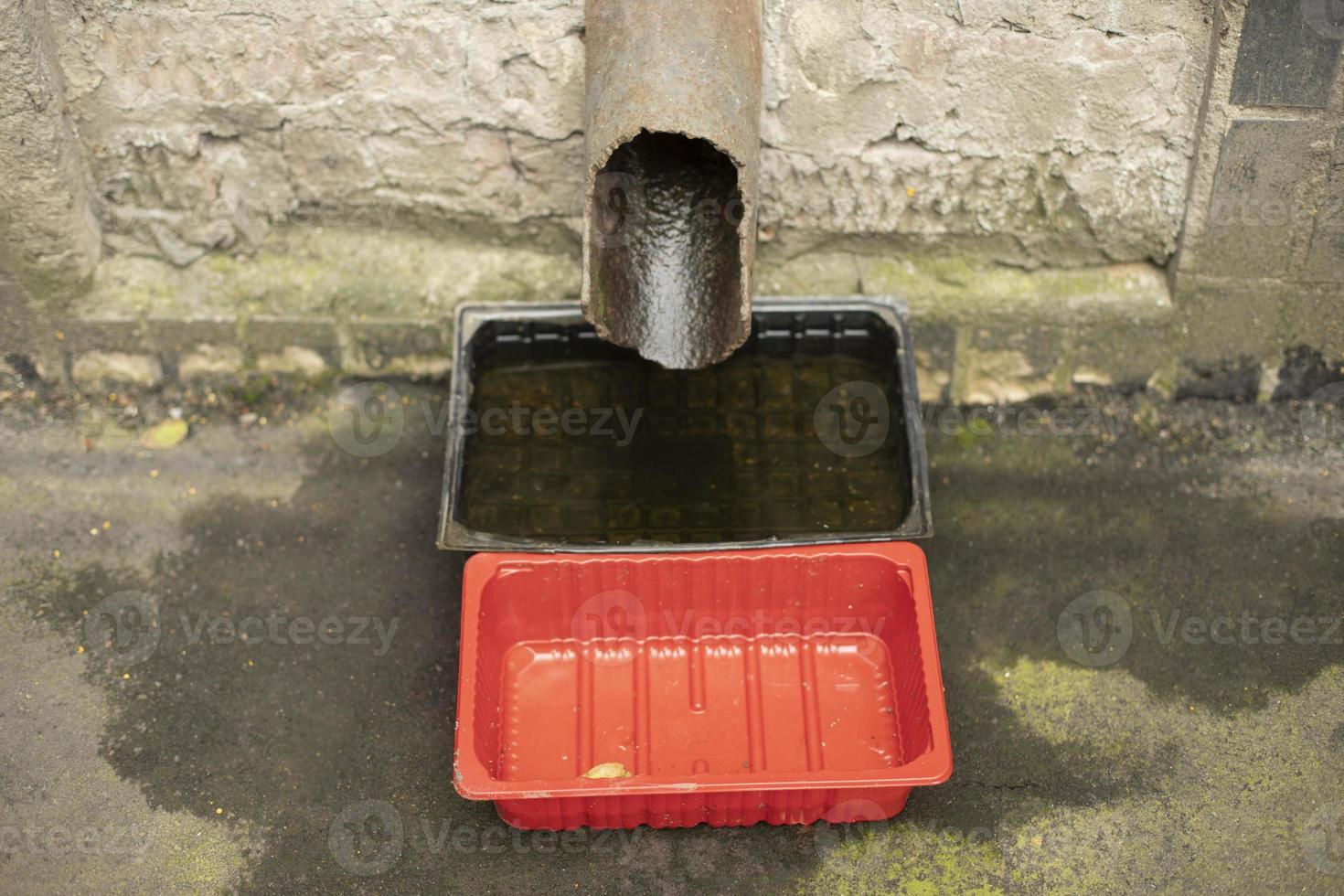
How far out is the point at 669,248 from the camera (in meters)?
3.22

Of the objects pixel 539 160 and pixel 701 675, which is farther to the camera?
pixel 539 160

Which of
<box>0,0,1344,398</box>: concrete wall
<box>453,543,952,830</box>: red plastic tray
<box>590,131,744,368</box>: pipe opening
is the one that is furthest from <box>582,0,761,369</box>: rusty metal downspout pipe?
<box>453,543,952,830</box>: red plastic tray

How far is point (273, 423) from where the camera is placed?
3.88 m

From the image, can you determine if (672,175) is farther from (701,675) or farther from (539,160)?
(701,675)

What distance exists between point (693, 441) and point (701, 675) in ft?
2.13

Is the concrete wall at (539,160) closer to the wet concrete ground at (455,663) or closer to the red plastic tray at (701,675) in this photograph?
the wet concrete ground at (455,663)

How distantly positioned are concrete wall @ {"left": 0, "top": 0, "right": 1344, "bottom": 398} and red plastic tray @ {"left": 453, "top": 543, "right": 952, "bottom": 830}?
1000mm

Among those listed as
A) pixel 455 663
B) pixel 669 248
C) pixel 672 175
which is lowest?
pixel 455 663

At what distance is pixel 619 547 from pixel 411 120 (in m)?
1.38

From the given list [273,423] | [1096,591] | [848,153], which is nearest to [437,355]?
[273,423]

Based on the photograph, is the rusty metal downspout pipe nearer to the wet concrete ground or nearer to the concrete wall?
the concrete wall

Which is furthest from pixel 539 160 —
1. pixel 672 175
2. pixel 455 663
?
pixel 455 663

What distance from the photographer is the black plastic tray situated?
3.26 m

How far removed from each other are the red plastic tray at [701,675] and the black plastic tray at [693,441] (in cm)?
10
